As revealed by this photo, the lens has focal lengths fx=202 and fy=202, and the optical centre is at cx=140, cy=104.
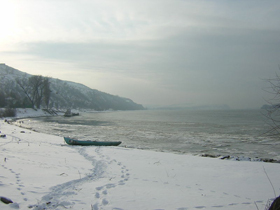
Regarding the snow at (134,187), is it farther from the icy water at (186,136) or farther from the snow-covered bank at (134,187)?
the icy water at (186,136)

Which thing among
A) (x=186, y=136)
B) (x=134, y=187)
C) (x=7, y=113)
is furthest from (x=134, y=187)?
(x=7, y=113)

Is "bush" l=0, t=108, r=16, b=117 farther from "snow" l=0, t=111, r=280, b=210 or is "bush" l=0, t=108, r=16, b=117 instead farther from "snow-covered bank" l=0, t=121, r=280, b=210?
"snow" l=0, t=111, r=280, b=210

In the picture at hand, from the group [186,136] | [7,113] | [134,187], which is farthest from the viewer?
[7,113]

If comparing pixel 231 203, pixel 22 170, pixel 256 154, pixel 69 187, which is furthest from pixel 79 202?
pixel 256 154

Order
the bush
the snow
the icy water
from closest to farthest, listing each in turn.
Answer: the snow → the icy water → the bush

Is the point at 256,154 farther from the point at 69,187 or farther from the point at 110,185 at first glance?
the point at 69,187

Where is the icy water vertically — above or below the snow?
below

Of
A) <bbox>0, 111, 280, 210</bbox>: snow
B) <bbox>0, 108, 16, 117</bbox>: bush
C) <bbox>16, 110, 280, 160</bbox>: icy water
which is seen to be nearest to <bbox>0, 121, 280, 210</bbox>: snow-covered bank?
<bbox>0, 111, 280, 210</bbox>: snow

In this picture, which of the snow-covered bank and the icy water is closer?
the snow-covered bank

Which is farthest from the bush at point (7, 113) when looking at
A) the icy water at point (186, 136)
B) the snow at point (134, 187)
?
the snow at point (134, 187)

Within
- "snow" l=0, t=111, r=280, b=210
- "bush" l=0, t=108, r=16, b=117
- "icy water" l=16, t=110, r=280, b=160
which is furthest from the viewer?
"bush" l=0, t=108, r=16, b=117

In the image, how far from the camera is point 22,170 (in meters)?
8.68

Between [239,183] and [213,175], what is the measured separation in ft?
4.85

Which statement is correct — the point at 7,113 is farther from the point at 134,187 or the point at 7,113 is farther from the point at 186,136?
the point at 134,187
